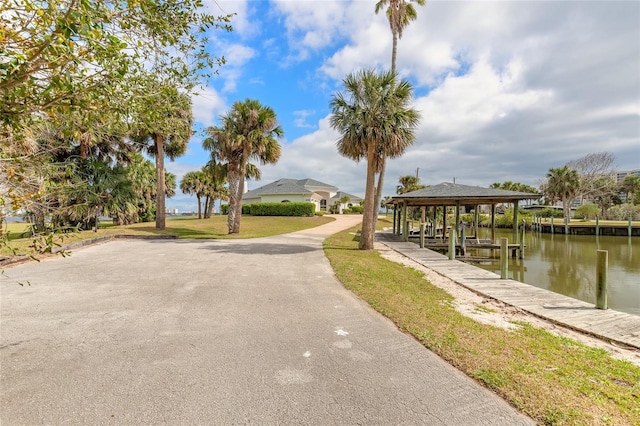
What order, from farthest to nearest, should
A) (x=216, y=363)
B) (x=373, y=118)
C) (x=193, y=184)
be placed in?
1. (x=193, y=184)
2. (x=373, y=118)
3. (x=216, y=363)

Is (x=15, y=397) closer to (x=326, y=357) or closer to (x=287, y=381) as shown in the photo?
(x=287, y=381)

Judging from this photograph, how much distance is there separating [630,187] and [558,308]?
69032mm

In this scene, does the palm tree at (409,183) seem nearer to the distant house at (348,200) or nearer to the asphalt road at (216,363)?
the distant house at (348,200)

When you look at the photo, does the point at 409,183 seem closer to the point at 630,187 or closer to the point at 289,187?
the point at 289,187

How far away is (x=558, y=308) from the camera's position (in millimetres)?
6410

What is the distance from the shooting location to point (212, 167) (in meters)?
21.3

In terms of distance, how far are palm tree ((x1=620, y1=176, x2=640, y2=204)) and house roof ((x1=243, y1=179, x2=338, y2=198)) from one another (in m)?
50.4

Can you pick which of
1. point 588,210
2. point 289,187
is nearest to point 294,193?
point 289,187

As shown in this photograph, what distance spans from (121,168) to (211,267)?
19.3m

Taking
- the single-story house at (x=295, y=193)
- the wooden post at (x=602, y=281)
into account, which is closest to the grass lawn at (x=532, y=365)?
the wooden post at (x=602, y=281)

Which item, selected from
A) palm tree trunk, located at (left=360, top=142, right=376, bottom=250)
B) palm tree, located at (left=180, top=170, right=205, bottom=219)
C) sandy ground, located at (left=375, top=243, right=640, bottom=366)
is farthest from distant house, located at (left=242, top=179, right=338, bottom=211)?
sandy ground, located at (left=375, top=243, right=640, bottom=366)

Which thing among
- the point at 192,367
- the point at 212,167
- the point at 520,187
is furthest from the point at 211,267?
the point at 520,187

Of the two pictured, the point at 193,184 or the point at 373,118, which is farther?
the point at 193,184

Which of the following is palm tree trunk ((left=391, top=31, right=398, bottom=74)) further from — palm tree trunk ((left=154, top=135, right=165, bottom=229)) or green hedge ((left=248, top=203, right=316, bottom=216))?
green hedge ((left=248, top=203, right=316, bottom=216))
